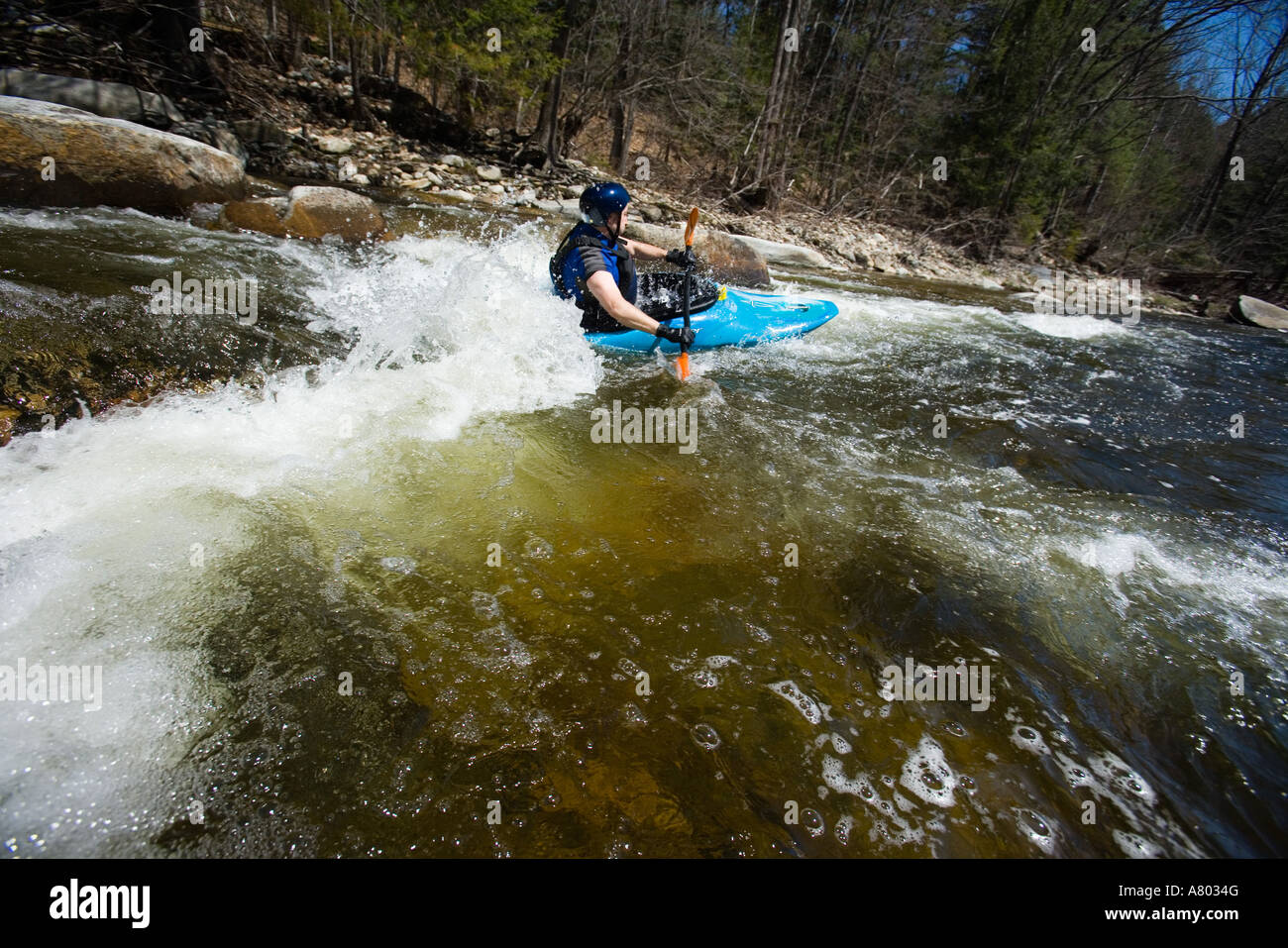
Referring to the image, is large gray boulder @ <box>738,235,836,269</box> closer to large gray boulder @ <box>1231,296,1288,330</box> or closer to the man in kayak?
the man in kayak

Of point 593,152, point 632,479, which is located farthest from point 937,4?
point 632,479

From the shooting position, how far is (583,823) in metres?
1.50

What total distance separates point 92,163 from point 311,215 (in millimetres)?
1711

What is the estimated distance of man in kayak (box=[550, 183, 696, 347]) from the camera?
429 centimetres

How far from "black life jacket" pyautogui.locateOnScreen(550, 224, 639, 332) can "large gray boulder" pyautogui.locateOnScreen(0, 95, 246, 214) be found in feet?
13.5

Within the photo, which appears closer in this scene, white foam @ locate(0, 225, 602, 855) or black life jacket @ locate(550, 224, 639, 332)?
white foam @ locate(0, 225, 602, 855)

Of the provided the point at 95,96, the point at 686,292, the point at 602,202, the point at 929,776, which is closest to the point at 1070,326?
the point at 686,292

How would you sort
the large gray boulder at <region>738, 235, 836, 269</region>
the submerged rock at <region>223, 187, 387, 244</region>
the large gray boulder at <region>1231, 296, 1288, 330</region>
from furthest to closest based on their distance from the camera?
the large gray boulder at <region>1231, 296, 1288, 330</region> < the large gray boulder at <region>738, 235, 836, 269</region> < the submerged rock at <region>223, 187, 387, 244</region>

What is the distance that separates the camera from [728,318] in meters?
5.41

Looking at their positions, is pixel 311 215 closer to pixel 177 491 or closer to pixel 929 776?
pixel 177 491

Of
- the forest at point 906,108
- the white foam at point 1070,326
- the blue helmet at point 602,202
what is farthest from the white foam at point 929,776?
the forest at point 906,108

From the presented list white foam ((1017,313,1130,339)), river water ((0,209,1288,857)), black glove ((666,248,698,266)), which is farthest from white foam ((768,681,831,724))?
white foam ((1017,313,1130,339))

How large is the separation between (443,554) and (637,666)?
1008 mm

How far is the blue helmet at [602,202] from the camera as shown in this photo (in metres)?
4.28
